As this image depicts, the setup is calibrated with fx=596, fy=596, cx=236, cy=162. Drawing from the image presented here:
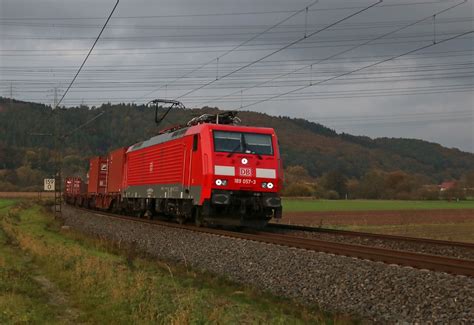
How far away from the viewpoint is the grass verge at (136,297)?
9.01 metres

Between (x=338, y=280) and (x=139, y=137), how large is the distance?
147ft

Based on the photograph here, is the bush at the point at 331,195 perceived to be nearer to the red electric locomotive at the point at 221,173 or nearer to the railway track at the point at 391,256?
the red electric locomotive at the point at 221,173

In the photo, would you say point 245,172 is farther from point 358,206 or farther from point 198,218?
point 358,206

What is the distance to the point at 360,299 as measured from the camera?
34.2ft

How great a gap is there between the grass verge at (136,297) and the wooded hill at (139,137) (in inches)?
1318

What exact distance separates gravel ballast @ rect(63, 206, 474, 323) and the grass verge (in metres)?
0.58

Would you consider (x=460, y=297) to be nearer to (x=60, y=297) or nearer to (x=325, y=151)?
(x=60, y=297)

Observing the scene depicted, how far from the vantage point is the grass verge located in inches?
355

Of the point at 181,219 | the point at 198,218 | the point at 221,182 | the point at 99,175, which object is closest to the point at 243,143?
the point at 221,182

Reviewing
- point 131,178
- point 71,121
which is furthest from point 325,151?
point 131,178

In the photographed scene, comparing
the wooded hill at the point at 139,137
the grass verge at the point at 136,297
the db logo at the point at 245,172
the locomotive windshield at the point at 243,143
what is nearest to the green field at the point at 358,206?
the wooded hill at the point at 139,137

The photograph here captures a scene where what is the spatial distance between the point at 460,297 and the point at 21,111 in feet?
337

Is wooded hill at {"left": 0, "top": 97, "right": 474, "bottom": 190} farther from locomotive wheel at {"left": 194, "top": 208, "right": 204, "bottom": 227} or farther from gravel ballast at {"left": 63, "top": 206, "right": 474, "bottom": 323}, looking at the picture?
gravel ballast at {"left": 63, "top": 206, "right": 474, "bottom": 323}

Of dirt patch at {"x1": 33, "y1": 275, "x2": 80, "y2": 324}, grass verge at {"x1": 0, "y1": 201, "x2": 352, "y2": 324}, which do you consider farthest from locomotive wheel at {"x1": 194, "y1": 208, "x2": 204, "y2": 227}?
dirt patch at {"x1": 33, "y1": 275, "x2": 80, "y2": 324}
